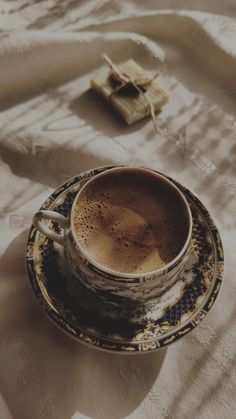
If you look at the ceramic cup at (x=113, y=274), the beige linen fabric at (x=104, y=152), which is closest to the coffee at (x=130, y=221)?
the ceramic cup at (x=113, y=274)

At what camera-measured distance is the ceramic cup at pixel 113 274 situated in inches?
22.2

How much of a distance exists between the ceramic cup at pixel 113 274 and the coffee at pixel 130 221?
0.03 feet

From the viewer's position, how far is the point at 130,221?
0.62 m

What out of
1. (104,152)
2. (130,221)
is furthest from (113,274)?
(104,152)

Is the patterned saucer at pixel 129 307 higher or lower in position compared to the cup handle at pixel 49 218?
lower

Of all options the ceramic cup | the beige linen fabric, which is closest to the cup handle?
the ceramic cup

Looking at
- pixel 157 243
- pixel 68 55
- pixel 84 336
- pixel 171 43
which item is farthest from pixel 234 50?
pixel 84 336

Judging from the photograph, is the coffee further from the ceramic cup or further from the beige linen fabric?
the beige linen fabric

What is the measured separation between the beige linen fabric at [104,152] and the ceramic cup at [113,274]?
0.10m

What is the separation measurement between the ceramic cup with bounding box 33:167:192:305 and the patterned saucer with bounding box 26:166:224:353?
23 millimetres

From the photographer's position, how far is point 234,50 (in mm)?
979

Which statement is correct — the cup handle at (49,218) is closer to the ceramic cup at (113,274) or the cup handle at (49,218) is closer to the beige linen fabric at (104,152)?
the ceramic cup at (113,274)

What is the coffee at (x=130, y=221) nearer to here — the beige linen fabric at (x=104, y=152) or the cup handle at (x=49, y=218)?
the cup handle at (x=49, y=218)

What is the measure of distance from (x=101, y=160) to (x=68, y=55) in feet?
0.86
